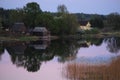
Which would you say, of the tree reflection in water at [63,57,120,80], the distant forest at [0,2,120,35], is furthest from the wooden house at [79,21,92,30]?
the tree reflection in water at [63,57,120,80]

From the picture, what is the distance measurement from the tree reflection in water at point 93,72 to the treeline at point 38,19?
42.6ft

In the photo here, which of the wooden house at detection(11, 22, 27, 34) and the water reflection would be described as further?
the wooden house at detection(11, 22, 27, 34)

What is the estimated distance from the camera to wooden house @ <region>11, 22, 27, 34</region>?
19578 millimetres

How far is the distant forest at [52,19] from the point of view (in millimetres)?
19891

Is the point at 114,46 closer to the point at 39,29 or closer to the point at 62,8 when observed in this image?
the point at 39,29

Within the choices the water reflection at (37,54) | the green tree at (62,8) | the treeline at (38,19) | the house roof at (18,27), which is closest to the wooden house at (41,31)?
the treeline at (38,19)

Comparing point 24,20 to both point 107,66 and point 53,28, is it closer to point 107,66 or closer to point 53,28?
point 53,28

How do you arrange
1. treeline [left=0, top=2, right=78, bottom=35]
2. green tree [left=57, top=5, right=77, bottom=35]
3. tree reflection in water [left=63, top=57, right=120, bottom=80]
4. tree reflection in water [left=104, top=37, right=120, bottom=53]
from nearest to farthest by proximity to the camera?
tree reflection in water [left=63, top=57, right=120, bottom=80] < tree reflection in water [left=104, top=37, right=120, bottom=53] < treeline [left=0, top=2, right=78, bottom=35] < green tree [left=57, top=5, right=77, bottom=35]

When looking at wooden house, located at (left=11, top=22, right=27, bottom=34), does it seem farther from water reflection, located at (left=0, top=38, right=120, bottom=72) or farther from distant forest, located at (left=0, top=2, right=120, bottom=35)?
water reflection, located at (left=0, top=38, right=120, bottom=72)

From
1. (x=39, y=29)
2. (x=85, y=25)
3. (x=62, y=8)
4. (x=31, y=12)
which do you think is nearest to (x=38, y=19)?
(x=39, y=29)

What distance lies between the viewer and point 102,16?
21250 mm

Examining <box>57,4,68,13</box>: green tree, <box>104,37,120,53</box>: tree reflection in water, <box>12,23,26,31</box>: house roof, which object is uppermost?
<box>57,4,68,13</box>: green tree

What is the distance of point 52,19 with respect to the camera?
64.7 feet

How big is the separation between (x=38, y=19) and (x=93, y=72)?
13.8m
